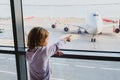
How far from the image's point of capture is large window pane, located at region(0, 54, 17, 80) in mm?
2998

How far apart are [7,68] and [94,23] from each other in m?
1.35

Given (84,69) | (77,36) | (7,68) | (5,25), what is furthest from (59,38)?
(7,68)

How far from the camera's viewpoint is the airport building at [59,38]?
2.60 m

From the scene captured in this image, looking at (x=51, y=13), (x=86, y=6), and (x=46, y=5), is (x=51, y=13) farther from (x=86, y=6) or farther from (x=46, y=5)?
(x=86, y=6)

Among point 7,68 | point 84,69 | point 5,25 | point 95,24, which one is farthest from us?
point 7,68

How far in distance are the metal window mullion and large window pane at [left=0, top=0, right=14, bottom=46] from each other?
0.52 ft

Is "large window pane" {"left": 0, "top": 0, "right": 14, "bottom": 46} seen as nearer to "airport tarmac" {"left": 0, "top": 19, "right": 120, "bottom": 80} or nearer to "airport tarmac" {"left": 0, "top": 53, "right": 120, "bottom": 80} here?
"airport tarmac" {"left": 0, "top": 19, "right": 120, "bottom": 80}

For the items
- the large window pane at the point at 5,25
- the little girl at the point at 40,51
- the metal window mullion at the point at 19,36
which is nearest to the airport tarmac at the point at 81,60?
the large window pane at the point at 5,25

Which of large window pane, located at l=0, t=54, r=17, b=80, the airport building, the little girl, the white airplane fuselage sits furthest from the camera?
large window pane, located at l=0, t=54, r=17, b=80

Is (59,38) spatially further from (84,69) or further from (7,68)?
(7,68)

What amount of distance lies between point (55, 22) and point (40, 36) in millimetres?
651

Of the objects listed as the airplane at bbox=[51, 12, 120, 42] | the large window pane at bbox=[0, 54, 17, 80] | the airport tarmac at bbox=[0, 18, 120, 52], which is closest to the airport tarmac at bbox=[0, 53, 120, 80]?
the large window pane at bbox=[0, 54, 17, 80]

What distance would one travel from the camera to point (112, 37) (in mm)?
2594

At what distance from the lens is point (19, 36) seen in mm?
2775
